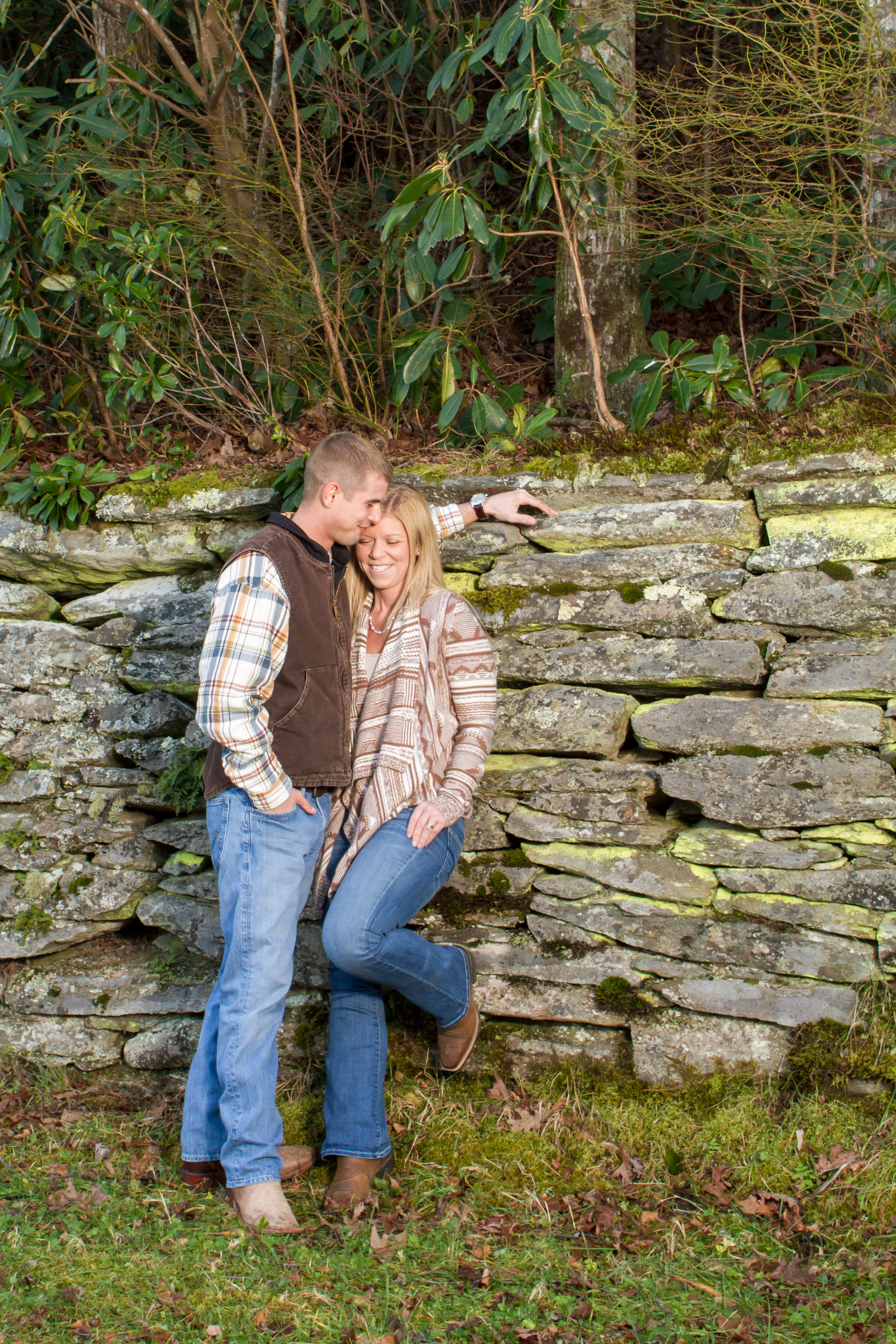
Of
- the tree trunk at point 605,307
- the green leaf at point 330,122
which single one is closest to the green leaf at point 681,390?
the tree trunk at point 605,307

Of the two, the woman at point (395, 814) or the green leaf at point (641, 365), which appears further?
the green leaf at point (641, 365)

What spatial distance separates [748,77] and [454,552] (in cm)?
240

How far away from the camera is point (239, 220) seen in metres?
4.97

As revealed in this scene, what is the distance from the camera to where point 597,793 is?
3959mm

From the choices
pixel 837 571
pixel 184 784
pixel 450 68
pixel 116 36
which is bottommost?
pixel 184 784

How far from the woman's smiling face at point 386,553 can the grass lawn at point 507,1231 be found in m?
1.95

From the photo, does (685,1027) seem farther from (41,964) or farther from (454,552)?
(41,964)

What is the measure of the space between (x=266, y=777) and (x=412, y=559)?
1.05 meters

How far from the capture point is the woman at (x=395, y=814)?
332 cm

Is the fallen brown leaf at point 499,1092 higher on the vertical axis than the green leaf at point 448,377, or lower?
lower

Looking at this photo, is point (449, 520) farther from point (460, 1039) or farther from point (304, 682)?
point (460, 1039)

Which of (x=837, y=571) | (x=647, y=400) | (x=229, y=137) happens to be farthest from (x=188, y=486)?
(x=837, y=571)

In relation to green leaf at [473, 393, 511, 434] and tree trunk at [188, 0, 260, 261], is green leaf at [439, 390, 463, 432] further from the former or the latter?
tree trunk at [188, 0, 260, 261]

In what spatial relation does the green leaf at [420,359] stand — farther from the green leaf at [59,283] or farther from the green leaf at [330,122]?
the green leaf at [59,283]
